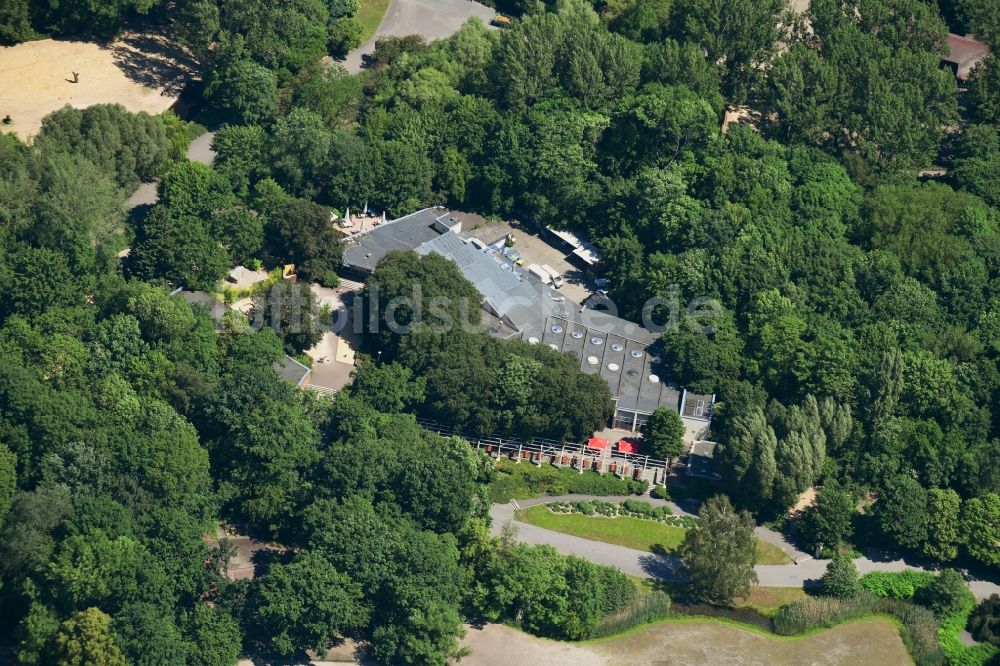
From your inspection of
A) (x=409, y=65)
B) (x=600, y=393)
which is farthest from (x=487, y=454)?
(x=409, y=65)

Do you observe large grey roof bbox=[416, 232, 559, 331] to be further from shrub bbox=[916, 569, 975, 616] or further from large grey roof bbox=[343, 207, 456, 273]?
shrub bbox=[916, 569, 975, 616]

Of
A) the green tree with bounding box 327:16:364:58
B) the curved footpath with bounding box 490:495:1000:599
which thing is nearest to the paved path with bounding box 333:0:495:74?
the green tree with bounding box 327:16:364:58

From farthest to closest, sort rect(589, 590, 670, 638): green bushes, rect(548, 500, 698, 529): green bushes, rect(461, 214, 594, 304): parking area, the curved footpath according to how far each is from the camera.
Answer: rect(461, 214, 594, 304): parking area, rect(548, 500, 698, 529): green bushes, the curved footpath, rect(589, 590, 670, 638): green bushes

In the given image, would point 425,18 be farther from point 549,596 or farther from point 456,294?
point 549,596

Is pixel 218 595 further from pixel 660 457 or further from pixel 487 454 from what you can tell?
pixel 660 457

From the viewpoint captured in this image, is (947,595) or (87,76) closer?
(947,595)

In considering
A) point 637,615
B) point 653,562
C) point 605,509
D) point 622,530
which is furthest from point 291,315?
point 637,615
